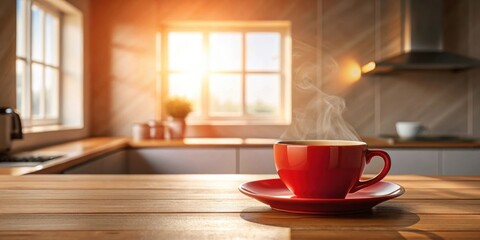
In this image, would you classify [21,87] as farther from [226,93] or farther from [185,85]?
[226,93]

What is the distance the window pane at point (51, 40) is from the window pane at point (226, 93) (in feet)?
3.89

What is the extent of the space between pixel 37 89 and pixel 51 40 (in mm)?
422

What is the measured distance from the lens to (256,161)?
3104 mm

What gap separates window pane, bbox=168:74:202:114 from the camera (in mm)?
3986

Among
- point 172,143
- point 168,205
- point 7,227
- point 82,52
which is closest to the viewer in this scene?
point 7,227

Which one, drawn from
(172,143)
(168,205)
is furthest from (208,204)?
(172,143)

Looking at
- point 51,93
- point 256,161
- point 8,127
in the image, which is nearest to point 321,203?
point 8,127

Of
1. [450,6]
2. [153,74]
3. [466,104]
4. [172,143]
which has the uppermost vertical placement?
[450,6]

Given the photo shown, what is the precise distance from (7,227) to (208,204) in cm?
27

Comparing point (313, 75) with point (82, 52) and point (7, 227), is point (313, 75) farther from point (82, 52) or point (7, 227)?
point (7, 227)

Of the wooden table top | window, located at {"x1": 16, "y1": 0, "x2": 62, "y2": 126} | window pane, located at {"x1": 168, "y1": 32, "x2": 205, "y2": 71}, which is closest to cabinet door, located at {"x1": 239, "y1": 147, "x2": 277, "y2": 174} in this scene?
window pane, located at {"x1": 168, "y1": 32, "x2": 205, "y2": 71}

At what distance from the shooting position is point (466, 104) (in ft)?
12.5

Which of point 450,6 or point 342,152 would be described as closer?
point 342,152

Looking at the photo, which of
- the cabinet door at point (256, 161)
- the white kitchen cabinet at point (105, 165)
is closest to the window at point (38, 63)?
the white kitchen cabinet at point (105, 165)
